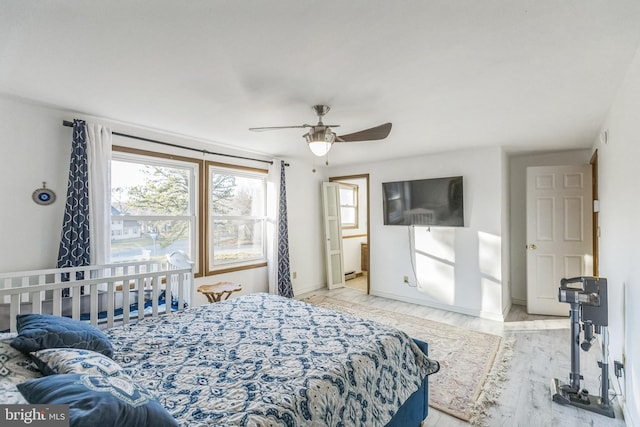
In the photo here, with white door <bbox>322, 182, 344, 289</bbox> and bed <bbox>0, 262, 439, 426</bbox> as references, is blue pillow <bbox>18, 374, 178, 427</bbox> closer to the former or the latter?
bed <bbox>0, 262, 439, 426</bbox>

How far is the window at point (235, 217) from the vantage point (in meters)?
4.01

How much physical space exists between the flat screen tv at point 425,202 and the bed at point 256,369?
2613 mm

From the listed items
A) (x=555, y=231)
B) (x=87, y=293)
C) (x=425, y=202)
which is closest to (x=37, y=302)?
(x=87, y=293)

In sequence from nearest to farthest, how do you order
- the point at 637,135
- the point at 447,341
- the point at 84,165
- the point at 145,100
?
1. the point at 637,135
2. the point at 145,100
3. the point at 84,165
4. the point at 447,341

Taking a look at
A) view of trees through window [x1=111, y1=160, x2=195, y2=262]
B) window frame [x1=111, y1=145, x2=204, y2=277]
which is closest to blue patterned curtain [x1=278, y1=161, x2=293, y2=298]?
window frame [x1=111, y1=145, x2=204, y2=277]

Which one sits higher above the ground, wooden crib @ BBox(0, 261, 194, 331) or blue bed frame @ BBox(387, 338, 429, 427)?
wooden crib @ BBox(0, 261, 194, 331)

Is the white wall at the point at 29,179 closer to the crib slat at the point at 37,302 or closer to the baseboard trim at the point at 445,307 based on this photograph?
the crib slat at the point at 37,302

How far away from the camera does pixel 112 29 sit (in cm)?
154

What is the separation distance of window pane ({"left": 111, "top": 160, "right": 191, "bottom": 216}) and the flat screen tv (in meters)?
3.04

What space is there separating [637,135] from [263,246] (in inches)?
163

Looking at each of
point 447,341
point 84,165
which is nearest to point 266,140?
point 84,165

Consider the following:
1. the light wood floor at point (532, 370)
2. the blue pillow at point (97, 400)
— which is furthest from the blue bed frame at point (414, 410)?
the blue pillow at point (97, 400)

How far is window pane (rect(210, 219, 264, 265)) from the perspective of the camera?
4.09 m

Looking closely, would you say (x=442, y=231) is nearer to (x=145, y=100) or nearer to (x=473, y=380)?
(x=473, y=380)
